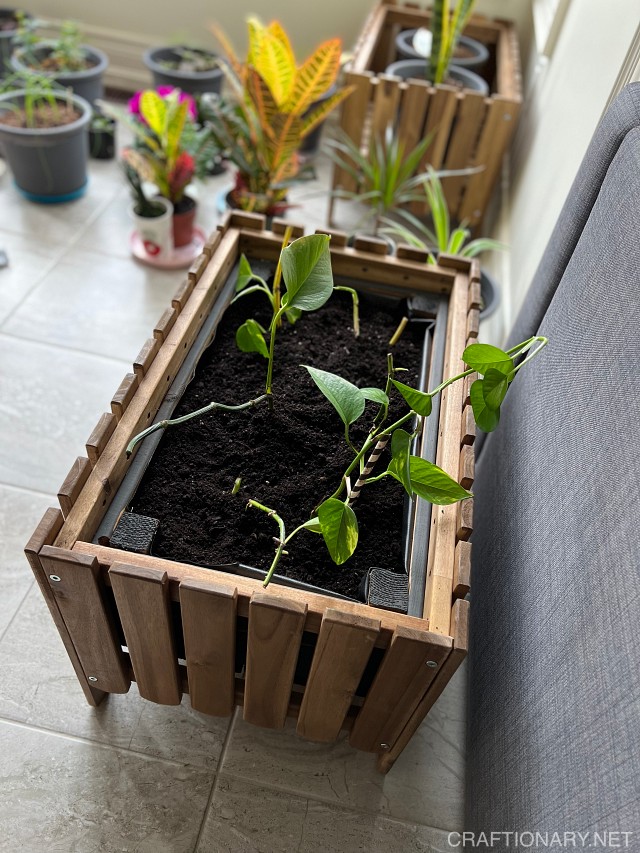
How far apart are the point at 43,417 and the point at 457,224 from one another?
1.54 meters

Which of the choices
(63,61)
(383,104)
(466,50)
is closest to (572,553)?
(383,104)

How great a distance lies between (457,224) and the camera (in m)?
2.46

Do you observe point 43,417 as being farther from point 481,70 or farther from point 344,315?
point 481,70

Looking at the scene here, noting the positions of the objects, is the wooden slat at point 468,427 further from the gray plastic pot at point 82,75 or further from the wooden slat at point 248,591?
the gray plastic pot at point 82,75

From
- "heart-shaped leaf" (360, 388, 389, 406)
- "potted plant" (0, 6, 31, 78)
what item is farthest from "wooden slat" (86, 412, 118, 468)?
"potted plant" (0, 6, 31, 78)

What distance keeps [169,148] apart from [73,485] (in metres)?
1.34

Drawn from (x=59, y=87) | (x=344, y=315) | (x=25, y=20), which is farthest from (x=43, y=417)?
(x=25, y=20)

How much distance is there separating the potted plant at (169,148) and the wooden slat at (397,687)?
5.15 feet

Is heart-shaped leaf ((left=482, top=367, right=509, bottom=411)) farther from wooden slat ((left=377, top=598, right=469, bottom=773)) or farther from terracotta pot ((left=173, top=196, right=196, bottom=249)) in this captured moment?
terracotta pot ((left=173, top=196, right=196, bottom=249))

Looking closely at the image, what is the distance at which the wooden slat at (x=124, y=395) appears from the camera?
3.43 ft

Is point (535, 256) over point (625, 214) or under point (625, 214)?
under

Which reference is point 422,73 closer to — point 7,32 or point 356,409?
point 7,32

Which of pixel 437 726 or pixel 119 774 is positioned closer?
pixel 119 774

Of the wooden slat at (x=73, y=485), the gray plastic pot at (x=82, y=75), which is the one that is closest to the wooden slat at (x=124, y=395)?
the wooden slat at (x=73, y=485)
